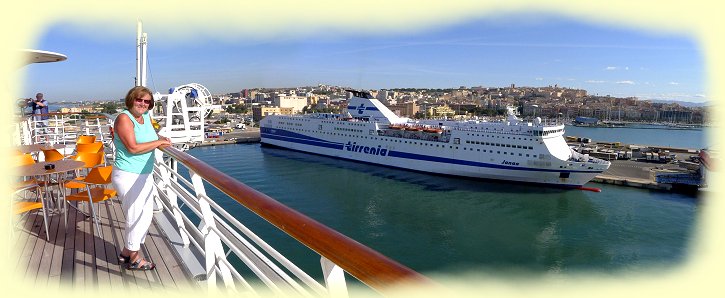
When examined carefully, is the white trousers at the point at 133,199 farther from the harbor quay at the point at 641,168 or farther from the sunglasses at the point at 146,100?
the harbor quay at the point at 641,168

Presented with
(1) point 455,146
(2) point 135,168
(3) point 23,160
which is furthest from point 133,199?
(1) point 455,146

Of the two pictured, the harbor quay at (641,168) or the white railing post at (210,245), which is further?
the harbor quay at (641,168)

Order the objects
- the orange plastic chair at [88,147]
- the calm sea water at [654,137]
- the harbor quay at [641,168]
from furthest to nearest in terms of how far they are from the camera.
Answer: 1. the calm sea water at [654,137]
2. the harbor quay at [641,168]
3. the orange plastic chair at [88,147]

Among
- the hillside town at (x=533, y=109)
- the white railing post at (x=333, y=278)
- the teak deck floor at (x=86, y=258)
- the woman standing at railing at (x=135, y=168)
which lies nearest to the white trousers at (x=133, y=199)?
the woman standing at railing at (x=135, y=168)

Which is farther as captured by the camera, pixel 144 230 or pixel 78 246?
pixel 78 246

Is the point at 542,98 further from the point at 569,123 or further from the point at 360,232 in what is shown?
the point at 360,232

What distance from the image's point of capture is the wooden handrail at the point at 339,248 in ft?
1.68

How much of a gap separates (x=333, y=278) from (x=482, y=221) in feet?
34.5

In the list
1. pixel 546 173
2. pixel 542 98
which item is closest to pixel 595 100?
pixel 542 98

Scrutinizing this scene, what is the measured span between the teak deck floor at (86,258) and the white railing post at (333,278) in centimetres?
103

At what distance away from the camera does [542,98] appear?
289ft

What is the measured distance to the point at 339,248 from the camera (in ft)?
1.99

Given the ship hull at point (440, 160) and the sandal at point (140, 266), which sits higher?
the sandal at point (140, 266)

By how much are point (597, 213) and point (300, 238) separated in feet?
43.7
